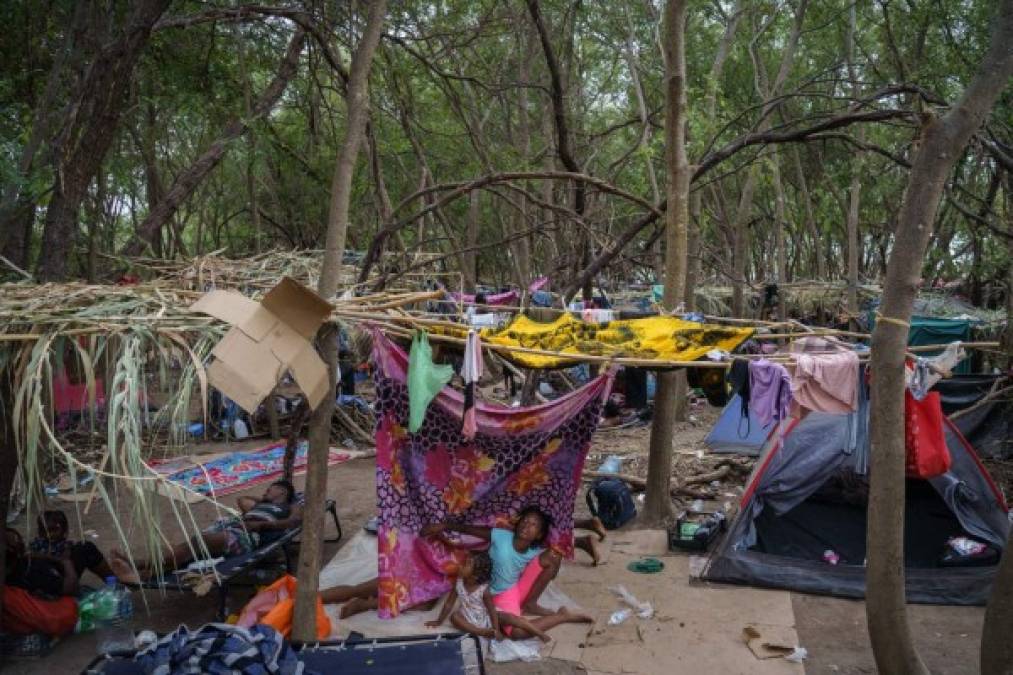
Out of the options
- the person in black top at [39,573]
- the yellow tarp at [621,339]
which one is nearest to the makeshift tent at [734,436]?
the yellow tarp at [621,339]

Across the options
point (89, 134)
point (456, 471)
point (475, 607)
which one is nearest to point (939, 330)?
point (456, 471)

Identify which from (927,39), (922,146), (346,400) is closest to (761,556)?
(922,146)

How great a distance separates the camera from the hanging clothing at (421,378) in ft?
15.8

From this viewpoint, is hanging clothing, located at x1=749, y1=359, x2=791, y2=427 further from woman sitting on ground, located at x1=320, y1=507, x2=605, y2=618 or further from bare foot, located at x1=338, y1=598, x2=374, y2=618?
bare foot, located at x1=338, y1=598, x2=374, y2=618

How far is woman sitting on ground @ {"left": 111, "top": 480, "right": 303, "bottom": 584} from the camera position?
5.59 m

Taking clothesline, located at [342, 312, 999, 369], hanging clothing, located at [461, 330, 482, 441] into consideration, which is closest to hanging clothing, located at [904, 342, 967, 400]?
clothesline, located at [342, 312, 999, 369]

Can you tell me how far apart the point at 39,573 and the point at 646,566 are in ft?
13.3

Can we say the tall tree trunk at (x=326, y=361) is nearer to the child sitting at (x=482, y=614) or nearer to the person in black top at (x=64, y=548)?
the child sitting at (x=482, y=614)

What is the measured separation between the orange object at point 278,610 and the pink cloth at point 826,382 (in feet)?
10.4

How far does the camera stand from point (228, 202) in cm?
1870

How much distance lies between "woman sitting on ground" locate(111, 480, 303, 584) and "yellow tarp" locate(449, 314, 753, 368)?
6.79ft

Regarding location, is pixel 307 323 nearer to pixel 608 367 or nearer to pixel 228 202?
pixel 608 367

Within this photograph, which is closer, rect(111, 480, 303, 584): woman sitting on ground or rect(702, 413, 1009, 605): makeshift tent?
rect(111, 480, 303, 584): woman sitting on ground

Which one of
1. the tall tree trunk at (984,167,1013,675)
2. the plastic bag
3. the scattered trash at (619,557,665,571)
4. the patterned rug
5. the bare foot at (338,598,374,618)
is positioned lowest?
the bare foot at (338,598,374,618)
